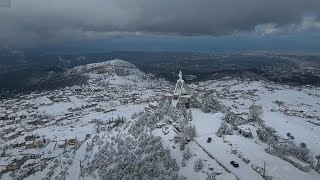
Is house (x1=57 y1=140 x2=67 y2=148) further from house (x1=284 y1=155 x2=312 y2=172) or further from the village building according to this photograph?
house (x1=284 y1=155 x2=312 y2=172)

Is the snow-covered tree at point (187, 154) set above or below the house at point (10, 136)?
above

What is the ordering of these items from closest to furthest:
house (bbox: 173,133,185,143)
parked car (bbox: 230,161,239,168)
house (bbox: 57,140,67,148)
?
1. parked car (bbox: 230,161,239,168)
2. house (bbox: 173,133,185,143)
3. house (bbox: 57,140,67,148)

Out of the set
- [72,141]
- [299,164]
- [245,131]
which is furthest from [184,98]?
[299,164]

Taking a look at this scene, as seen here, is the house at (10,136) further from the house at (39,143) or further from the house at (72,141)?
the house at (72,141)

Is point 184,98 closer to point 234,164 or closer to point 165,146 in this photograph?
point 165,146

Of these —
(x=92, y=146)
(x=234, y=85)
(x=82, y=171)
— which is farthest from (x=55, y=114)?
(x=234, y=85)

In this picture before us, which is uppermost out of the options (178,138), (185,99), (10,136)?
A: (185,99)

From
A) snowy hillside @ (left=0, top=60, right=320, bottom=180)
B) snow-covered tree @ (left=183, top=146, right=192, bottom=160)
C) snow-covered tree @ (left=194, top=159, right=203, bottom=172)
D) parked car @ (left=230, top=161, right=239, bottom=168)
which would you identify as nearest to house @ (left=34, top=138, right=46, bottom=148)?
snowy hillside @ (left=0, top=60, right=320, bottom=180)

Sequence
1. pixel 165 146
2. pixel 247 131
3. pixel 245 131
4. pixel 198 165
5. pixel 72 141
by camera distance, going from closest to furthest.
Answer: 1. pixel 198 165
2. pixel 165 146
3. pixel 247 131
4. pixel 245 131
5. pixel 72 141

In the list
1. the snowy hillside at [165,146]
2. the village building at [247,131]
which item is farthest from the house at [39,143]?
the village building at [247,131]

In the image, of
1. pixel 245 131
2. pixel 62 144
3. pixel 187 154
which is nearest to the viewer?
pixel 187 154

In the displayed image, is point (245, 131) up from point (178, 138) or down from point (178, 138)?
up

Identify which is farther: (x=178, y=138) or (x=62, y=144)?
(x=62, y=144)
